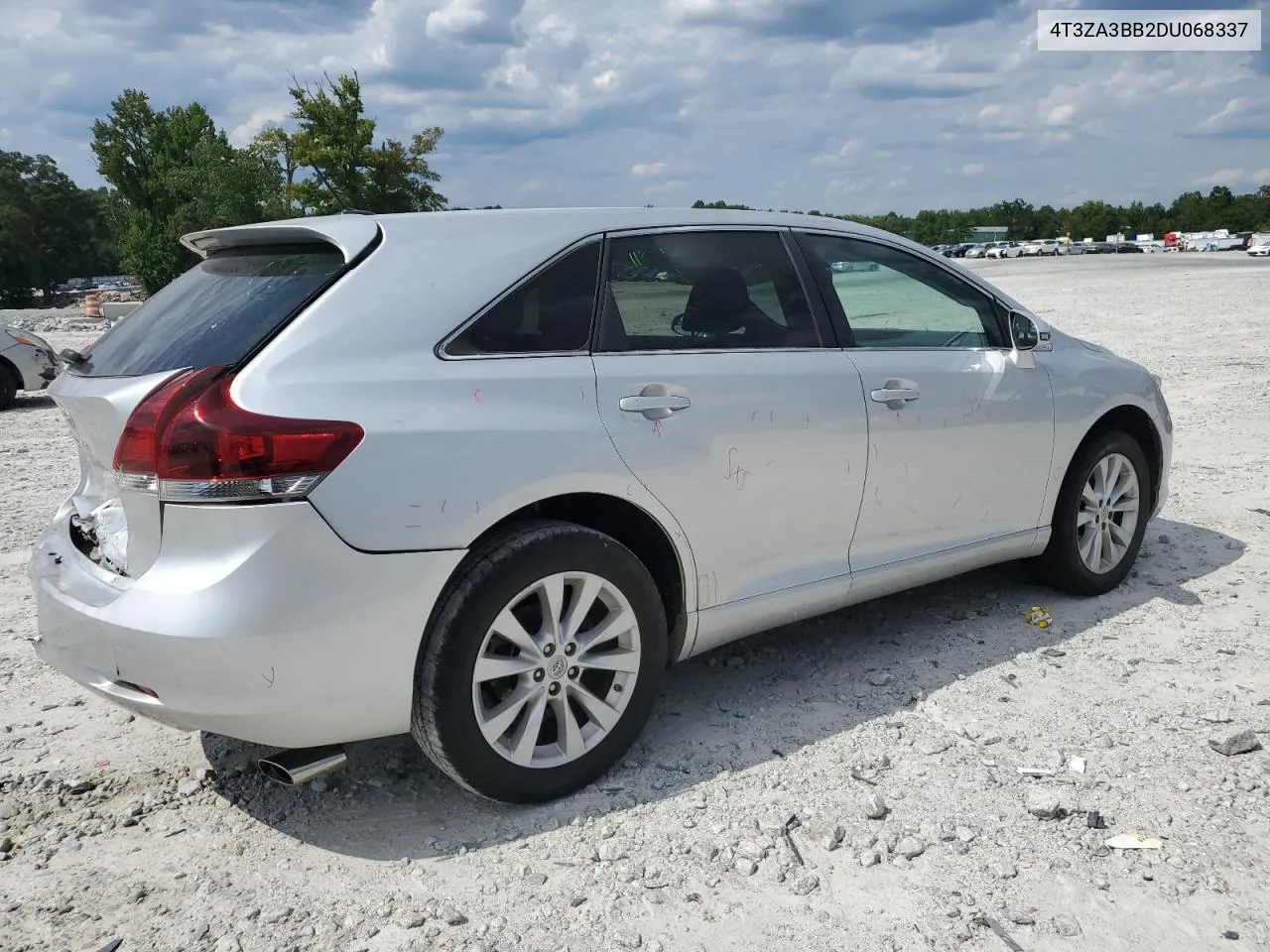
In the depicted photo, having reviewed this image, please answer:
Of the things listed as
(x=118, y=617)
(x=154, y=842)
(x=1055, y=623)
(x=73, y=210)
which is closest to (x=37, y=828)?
(x=154, y=842)

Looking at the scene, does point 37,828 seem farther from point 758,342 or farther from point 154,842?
point 758,342

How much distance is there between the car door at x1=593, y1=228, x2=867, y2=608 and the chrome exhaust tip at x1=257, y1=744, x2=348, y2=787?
1.19 m

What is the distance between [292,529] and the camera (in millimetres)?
2686

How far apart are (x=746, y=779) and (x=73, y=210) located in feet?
317

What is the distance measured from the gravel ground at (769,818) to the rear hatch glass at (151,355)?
888mm

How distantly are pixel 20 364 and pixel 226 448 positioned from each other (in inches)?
482

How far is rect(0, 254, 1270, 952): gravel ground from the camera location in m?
2.71

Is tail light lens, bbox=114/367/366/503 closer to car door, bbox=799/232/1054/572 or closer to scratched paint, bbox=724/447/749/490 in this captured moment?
Result: scratched paint, bbox=724/447/749/490

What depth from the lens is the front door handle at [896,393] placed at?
395 centimetres

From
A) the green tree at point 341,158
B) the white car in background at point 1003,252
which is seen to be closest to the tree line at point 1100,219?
the white car in background at point 1003,252

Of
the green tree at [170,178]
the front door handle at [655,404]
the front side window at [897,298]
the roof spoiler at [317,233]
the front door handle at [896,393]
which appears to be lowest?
the front door handle at [896,393]

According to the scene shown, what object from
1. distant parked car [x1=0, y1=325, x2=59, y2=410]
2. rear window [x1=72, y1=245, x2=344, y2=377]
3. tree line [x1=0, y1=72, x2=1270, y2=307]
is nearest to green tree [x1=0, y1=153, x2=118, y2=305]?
tree line [x1=0, y1=72, x2=1270, y2=307]

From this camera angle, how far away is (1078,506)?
4.84 metres

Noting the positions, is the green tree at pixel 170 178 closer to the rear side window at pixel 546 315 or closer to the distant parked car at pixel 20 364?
the distant parked car at pixel 20 364
